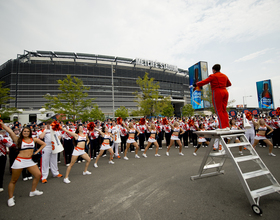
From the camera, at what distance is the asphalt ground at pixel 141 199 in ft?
9.93

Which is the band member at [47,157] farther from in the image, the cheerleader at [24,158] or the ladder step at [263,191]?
the ladder step at [263,191]

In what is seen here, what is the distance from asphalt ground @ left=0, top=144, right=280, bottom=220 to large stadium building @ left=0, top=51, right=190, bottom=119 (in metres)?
39.7

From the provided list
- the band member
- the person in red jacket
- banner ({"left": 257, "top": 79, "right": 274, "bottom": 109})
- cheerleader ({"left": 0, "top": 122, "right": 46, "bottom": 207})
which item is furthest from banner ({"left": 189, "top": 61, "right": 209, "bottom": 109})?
cheerleader ({"left": 0, "top": 122, "right": 46, "bottom": 207})

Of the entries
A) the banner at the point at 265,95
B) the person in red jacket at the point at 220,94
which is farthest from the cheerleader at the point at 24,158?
the banner at the point at 265,95

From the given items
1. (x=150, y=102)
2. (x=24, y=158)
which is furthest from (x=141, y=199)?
(x=150, y=102)

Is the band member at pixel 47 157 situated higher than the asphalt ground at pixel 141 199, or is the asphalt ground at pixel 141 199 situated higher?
the band member at pixel 47 157

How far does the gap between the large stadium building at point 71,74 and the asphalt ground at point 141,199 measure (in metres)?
39.7

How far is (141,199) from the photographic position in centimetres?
363

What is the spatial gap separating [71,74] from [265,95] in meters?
64.5

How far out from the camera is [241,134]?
3.92m

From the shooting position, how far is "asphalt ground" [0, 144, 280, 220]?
303cm

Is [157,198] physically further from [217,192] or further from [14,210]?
[14,210]

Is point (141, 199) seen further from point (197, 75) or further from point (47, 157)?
point (197, 75)

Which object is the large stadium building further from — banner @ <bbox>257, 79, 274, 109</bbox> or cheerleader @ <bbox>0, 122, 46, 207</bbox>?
cheerleader @ <bbox>0, 122, 46, 207</bbox>
